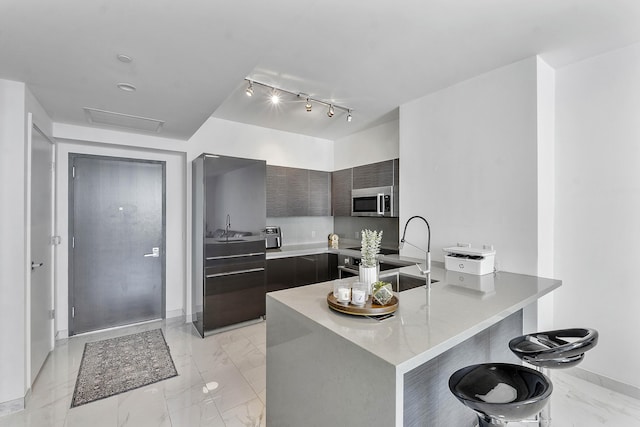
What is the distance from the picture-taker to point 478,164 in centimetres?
270

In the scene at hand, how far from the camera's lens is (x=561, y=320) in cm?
254

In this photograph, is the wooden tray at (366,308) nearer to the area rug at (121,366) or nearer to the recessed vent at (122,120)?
the area rug at (121,366)

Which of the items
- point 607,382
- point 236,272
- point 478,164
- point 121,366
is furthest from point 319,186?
point 607,382

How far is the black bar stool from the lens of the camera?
4.63 ft

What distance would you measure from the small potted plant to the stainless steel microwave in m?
2.26

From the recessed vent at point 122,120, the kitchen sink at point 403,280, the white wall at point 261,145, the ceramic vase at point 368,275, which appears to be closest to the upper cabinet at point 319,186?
the white wall at point 261,145

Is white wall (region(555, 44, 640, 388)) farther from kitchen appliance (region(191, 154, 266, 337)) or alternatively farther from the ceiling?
kitchen appliance (region(191, 154, 266, 337))

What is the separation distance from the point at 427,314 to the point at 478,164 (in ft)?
6.05

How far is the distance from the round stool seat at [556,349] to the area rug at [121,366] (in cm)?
271

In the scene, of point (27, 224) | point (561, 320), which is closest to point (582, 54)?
point (561, 320)

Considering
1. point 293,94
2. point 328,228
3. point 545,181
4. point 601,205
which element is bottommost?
point 328,228

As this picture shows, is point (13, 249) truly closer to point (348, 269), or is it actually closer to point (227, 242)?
point (227, 242)

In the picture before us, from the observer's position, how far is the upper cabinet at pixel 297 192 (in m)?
4.25

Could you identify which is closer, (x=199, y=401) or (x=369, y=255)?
(x=369, y=255)
